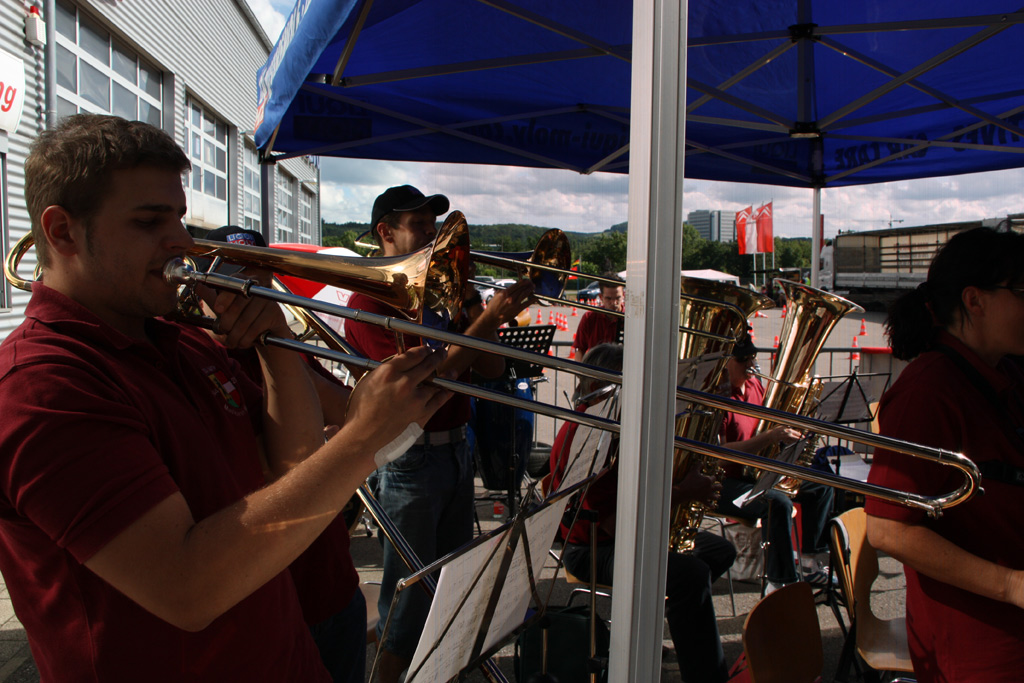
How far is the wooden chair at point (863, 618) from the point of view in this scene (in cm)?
239

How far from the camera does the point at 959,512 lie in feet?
5.26

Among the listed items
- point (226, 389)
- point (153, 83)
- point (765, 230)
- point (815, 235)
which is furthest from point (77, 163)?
point (765, 230)

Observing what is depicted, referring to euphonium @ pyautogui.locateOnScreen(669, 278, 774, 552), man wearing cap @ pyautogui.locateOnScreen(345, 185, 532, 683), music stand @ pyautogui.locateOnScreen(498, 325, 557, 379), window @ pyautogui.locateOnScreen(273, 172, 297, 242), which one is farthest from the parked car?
window @ pyautogui.locateOnScreen(273, 172, 297, 242)

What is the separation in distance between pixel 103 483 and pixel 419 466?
1.67m

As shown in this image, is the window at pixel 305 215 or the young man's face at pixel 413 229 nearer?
the young man's face at pixel 413 229

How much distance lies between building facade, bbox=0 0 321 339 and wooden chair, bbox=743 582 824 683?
3381mm

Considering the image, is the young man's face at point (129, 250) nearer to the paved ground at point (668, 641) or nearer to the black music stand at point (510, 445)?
the paved ground at point (668, 641)

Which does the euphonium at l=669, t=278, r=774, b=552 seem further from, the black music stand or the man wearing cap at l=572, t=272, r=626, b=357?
the man wearing cap at l=572, t=272, r=626, b=357

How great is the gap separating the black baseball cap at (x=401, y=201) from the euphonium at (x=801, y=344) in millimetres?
2165

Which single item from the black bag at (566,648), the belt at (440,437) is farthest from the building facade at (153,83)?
the black bag at (566,648)

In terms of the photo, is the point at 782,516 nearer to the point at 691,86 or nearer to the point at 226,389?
the point at 691,86

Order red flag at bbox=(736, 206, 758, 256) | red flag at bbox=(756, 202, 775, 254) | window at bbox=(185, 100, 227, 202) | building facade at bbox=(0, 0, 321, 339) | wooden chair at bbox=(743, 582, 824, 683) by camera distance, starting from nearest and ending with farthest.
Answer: wooden chair at bbox=(743, 582, 824, 683)
building facade at bbox=(0, 0, 321, 339)
window at bbox=(185, 100, 227, 202)
red flag at bbox=(756, 202, 775, 254)
red flag at bbox=(736, 206, 758, 256)

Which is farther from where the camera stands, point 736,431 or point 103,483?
point 736,431

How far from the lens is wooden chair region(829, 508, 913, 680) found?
2.39 metres
